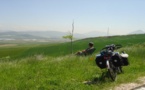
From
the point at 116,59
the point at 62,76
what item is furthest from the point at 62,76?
the point at 116,59

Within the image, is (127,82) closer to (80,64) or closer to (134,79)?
(134,79)

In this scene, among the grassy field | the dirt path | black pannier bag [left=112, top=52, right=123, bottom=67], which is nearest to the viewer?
the dirt path

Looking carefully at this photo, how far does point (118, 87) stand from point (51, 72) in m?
3.51

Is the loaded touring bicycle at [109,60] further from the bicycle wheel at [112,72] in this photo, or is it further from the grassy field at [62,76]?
the grassy field at [62,76]

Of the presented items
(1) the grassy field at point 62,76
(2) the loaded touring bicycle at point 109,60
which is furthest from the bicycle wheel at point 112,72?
(1) the grassy field at point 62,76

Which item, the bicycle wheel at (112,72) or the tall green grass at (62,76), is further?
the bicycle wheel at (112,72)

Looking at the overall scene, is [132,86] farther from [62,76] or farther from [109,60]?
[62,76]

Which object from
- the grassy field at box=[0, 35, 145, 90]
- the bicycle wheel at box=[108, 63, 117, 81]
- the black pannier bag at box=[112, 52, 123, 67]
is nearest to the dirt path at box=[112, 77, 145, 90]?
the grassy field at box=[0, 35, 145, 90]

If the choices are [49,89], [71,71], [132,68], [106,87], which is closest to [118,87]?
[106,87]

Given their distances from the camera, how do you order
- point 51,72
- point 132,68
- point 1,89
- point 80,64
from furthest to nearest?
point 80,64 < point 132,68 < point 51,72 < point 1,89

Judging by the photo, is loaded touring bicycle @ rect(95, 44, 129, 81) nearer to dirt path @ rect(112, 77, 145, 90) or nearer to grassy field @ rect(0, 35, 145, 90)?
grassy field @ rect(0, 35, 145, 90)

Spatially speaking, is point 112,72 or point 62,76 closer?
point 112,72

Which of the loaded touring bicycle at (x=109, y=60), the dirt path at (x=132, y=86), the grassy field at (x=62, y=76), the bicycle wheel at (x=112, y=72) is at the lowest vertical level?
the dirt path at (x=132, y=86)

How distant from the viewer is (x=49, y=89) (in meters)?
7.84
